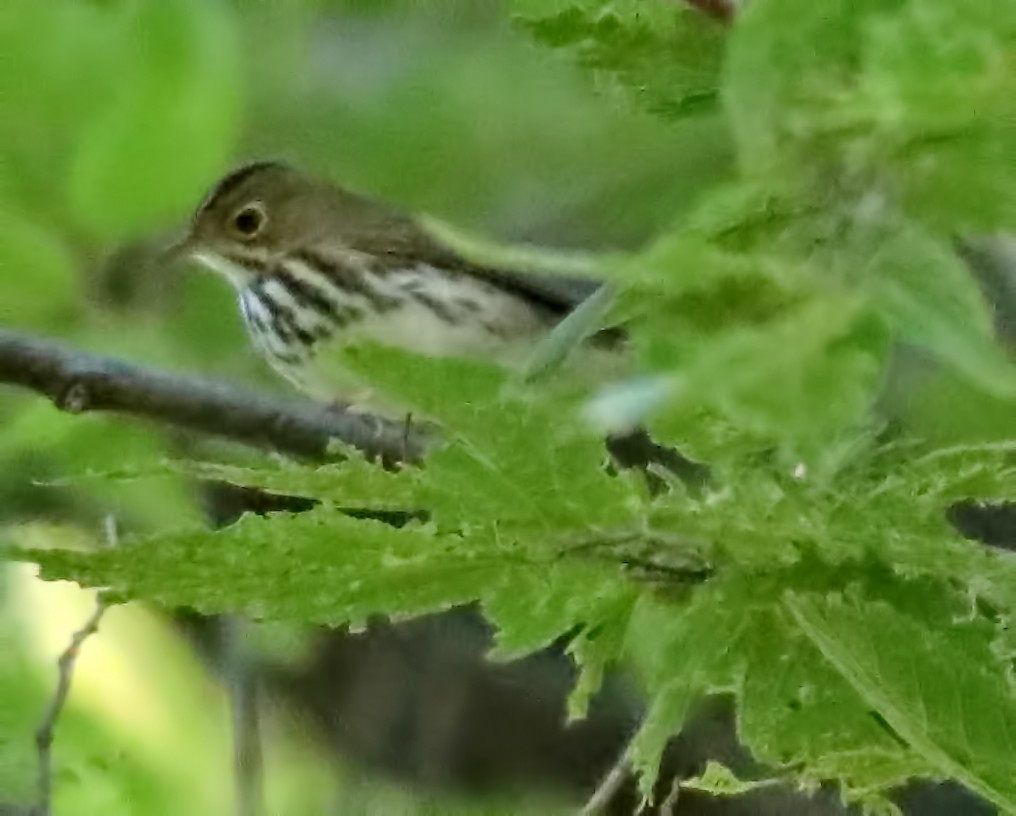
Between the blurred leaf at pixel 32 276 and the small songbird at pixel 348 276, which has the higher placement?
the blurred leaf at pixel 32 276

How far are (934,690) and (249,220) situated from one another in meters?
1.01

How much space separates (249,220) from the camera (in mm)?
1206

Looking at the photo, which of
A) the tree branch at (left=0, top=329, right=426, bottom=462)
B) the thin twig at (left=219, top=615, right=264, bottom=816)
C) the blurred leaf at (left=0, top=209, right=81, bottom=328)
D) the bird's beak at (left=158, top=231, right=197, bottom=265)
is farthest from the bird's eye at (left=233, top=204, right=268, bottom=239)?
the tree branch at (left=0, top=329, right=426, bottom=462)

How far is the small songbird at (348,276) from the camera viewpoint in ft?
3.53

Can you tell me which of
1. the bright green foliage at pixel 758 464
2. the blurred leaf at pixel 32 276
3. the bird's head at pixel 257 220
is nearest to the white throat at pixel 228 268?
the bird's head at pixel 257 220

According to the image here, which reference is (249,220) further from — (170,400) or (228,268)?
(170,400)

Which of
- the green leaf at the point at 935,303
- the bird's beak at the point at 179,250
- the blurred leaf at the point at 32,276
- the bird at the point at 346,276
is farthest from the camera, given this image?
the bird at the point at 346,276

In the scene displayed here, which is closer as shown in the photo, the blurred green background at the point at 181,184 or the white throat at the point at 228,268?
the blurred green background at the point at 181,184

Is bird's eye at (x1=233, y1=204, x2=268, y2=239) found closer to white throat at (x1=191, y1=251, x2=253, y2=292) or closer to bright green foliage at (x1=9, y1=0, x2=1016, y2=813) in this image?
white throat at (x1=191, y1=251, x2=253, y2=292)

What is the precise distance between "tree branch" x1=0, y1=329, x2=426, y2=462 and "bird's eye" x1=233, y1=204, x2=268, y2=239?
2.07 feet

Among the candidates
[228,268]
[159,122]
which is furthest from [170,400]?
[228,268]

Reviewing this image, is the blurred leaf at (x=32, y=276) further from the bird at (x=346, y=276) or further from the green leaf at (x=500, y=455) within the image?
the green leaf at (x=500, y=455)

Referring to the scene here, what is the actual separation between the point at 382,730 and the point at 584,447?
3.15ft

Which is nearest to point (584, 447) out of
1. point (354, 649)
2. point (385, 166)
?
point (385, 166)
